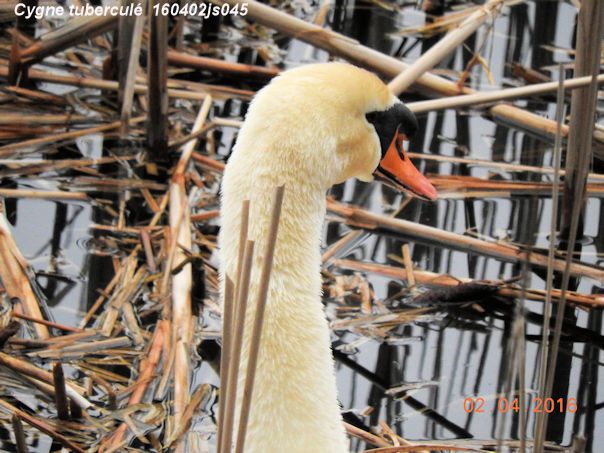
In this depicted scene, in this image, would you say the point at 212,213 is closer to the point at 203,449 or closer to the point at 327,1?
the point at 203,449

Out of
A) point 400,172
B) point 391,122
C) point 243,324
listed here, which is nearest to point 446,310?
point 400,172

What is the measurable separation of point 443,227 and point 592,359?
1.13m

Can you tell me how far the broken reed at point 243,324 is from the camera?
6.66 ft

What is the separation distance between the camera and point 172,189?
16.9ft

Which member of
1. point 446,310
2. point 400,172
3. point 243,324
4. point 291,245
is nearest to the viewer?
point 243,324

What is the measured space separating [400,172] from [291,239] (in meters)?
0.78
